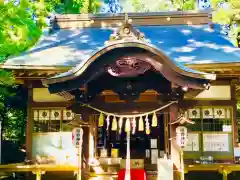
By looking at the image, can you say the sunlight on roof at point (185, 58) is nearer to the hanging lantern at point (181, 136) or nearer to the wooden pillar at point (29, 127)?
the hanging lantern at point (181, 136)

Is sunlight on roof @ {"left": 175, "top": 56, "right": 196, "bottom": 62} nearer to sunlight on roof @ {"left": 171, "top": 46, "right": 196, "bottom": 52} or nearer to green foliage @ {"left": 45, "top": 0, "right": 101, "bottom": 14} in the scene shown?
sunlight on roof @ {"left": 171, "top": 46, "right": 196, "bottom": 52}

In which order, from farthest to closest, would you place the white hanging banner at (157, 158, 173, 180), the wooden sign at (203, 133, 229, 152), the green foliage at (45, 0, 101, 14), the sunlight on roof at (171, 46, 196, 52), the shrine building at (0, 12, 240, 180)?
the green foliage at (45, 0, 101, 14), the sunlight on roof at (171, 46, 196, 52), the wooden sign at (203, 133, 229, 152), the white hanging banner at (157, 158, 173, 180), the shrine building at (0, 12, 240, 180)

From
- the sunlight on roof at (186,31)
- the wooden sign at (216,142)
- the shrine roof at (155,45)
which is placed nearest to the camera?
the shrine roof at (155,45)

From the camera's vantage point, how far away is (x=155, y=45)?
919 cm

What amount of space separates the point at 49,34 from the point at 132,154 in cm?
523

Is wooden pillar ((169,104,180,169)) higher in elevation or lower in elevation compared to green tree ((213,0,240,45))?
lower

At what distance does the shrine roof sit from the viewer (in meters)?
8.70

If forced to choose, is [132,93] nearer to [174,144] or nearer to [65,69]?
[174,144]

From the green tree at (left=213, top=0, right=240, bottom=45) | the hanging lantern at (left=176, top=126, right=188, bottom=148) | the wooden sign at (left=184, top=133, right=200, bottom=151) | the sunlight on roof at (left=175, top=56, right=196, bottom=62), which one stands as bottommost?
the wooden sign at (left=184, top=133, right=200, bottom=151)

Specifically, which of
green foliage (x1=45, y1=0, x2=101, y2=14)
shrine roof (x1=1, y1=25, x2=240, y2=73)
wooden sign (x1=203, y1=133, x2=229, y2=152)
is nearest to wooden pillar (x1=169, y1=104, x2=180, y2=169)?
shrine roof (x1=1, y1=25, x2=240, y2=73)

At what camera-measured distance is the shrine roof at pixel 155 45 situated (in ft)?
28.6

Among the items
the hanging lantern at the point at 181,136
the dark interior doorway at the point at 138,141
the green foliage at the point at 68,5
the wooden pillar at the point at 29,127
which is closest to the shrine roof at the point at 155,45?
the wooden pillar at the point at 29,127

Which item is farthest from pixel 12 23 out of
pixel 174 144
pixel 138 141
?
pixel 138 141

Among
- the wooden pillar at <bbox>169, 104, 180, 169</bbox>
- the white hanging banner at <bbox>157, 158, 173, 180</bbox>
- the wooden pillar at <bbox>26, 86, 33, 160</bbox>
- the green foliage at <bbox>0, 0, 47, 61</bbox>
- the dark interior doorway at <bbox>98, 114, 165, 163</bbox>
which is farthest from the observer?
the dark interior doorway at <bbox>98, 114, 165, 163</bbox>
